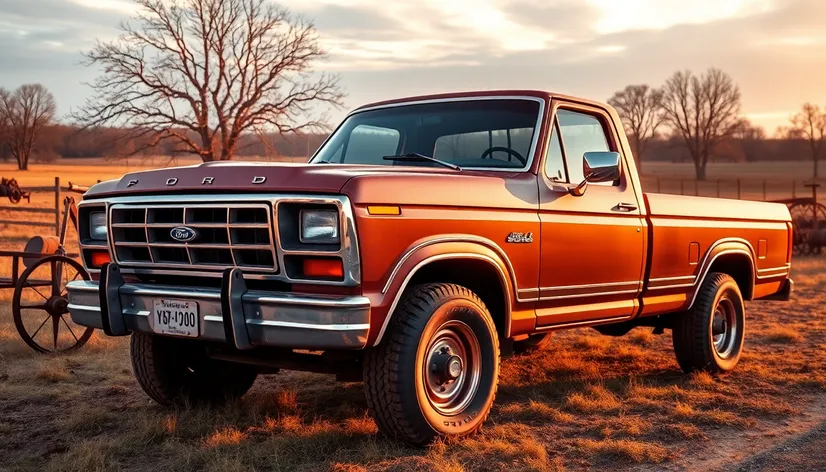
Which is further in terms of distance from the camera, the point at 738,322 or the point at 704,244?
the point at 738,322

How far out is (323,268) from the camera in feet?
13.0

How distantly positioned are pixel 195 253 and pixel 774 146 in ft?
383

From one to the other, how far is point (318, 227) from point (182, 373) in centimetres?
207

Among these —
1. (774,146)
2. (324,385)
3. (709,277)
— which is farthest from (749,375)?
(774,146)

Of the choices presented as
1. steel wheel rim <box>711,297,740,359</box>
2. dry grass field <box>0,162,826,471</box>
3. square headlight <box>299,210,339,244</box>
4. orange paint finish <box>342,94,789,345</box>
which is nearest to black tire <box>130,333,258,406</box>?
dry grass field <box>0,162,826,471</box>

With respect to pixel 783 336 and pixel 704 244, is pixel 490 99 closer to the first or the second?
Answer: pixel 704 244

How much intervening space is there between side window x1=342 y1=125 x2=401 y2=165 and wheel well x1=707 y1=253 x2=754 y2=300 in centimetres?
315

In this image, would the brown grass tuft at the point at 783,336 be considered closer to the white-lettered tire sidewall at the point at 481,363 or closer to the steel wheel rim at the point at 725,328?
the steel wheel rim at the point at 725,328

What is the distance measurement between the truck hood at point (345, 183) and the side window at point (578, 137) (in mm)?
719

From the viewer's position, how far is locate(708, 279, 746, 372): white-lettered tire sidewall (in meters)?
6.74

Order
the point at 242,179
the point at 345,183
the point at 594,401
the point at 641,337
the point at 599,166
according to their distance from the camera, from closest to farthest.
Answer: the point at 345,183, the point at 242,179, the point at 599,166, the point at 594,401, the point at 641,337

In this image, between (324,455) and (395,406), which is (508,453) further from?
(324,455)

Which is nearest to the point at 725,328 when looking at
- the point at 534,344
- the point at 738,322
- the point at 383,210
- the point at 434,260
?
the point at 738,322

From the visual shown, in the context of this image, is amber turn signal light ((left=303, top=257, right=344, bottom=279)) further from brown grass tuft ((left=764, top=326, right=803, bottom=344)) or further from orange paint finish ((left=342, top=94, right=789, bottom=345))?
brown grass tuft ((left=764, top=326, right=803, bottom=344))
